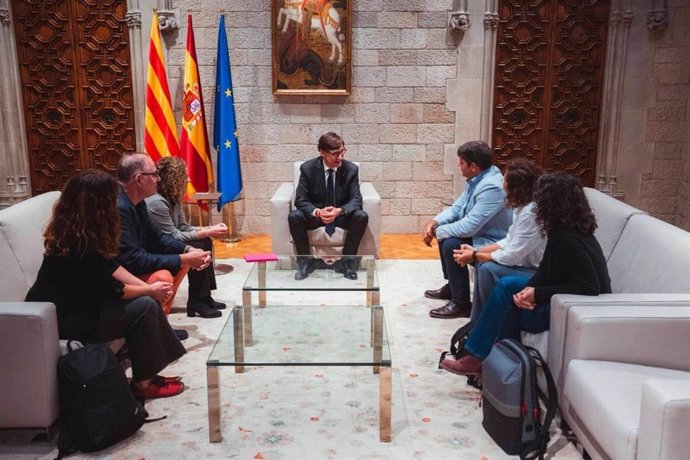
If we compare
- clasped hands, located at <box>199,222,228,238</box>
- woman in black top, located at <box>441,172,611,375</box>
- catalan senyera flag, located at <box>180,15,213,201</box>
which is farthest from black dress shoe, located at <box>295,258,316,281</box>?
catalan senyera flag, located at <box>180,15,213,201</box>

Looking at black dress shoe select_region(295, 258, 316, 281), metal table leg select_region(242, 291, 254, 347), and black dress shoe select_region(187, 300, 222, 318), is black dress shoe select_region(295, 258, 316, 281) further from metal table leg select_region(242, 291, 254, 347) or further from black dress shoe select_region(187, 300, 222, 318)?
black dress shoe select_region(187, 300, 222, 318)

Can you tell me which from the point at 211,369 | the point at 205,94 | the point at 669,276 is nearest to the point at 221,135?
the point at 205,94

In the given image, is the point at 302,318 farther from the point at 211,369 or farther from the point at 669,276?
the point at 669,276

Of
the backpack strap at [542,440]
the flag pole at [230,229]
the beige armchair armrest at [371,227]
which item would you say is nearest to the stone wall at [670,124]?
the beige armchair armrest at [371,227]

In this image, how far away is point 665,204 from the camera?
21.4 ft

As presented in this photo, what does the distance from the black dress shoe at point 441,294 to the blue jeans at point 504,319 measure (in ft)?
4.67

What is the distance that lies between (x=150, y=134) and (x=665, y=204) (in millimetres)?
4837

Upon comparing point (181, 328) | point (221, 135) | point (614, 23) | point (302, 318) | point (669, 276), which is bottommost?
point (181, 328)

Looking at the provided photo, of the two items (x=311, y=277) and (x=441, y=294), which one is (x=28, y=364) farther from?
A: (x=441, y=294)

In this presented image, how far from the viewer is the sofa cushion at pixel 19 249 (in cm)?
331

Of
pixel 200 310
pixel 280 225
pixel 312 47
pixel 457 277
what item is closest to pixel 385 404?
pixel 457 277

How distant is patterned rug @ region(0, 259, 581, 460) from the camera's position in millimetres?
2824

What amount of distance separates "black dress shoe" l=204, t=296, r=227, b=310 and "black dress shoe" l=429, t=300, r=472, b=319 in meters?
1.39

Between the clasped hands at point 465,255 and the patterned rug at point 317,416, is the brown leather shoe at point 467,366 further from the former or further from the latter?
the clasped hands at point 465,255
